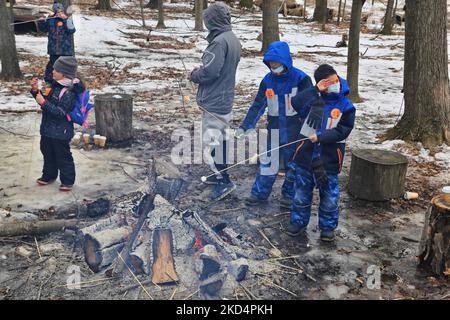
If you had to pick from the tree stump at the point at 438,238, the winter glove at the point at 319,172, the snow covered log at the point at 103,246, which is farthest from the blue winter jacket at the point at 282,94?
the snow covered log at the point at 103,246

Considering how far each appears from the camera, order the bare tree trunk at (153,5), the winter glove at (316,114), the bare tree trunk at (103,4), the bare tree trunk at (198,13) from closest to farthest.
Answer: the winter glove at (316,114)
the bare tree trunk at (198,13)
the bare tree trunk at (103,4)
the bare tree trunk at (153,5)

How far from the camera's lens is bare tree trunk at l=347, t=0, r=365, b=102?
34.5 ft

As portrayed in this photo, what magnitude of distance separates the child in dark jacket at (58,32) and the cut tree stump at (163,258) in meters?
7.01

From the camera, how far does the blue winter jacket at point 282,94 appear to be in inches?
211

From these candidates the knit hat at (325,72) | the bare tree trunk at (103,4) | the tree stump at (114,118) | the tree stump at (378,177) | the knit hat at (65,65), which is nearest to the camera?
the knit hat at (325,72)

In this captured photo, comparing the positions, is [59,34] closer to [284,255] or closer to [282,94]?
[282,94]

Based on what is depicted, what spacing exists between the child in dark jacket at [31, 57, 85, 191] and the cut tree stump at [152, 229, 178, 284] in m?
2.04

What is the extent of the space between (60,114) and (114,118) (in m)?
2.06

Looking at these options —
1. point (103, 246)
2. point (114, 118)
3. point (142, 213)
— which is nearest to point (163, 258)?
point (103, 246)

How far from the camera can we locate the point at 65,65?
5676 mm

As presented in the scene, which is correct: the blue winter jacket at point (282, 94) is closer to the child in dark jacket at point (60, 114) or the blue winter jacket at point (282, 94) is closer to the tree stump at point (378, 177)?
the tree stump at point (378, 177)

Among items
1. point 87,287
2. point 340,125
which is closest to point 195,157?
point 340,125

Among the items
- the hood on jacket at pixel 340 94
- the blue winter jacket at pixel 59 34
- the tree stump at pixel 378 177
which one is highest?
the blue winter jacket at pixel 59 34

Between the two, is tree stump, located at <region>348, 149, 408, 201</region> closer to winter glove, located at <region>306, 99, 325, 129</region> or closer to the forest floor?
the forest floor
